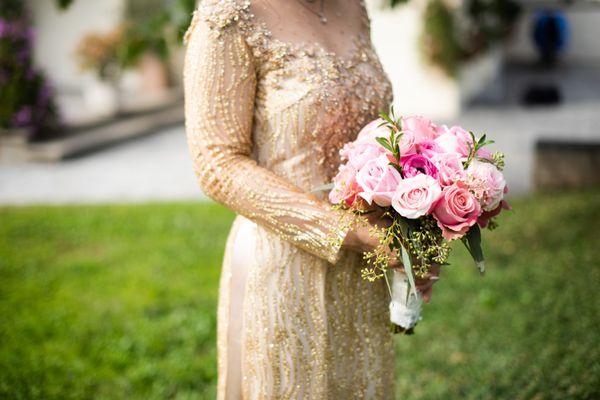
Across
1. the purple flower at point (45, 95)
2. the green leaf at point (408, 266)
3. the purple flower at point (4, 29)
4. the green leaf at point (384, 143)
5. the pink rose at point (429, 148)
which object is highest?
the purple flower at point (4, 29)

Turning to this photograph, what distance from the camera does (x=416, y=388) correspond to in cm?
430

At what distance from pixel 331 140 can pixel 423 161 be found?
0.28 m

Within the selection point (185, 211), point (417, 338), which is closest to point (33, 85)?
point (185, 211)

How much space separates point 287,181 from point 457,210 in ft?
1.53

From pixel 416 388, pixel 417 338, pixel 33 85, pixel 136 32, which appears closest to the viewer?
pixel 416 388

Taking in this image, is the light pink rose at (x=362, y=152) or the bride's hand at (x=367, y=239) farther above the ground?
the light pink rose at (x=362, y=152)

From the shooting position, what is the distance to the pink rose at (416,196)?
66.2 inches

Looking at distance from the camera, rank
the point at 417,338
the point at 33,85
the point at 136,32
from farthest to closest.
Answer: the point at 33,85 < the point at 136,32 < the point at 417,338

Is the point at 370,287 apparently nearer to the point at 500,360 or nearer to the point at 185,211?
the point at 500,360

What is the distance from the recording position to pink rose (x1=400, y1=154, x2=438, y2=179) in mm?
1780

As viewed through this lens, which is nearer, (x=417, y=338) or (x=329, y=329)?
(x=329, y=329)

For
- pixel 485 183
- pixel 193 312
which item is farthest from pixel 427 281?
pixel 193 312

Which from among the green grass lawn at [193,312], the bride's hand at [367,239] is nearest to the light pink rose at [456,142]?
the bride's hand at [367,239]

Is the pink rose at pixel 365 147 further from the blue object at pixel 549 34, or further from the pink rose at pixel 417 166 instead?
the blue object at pixel 549 34
